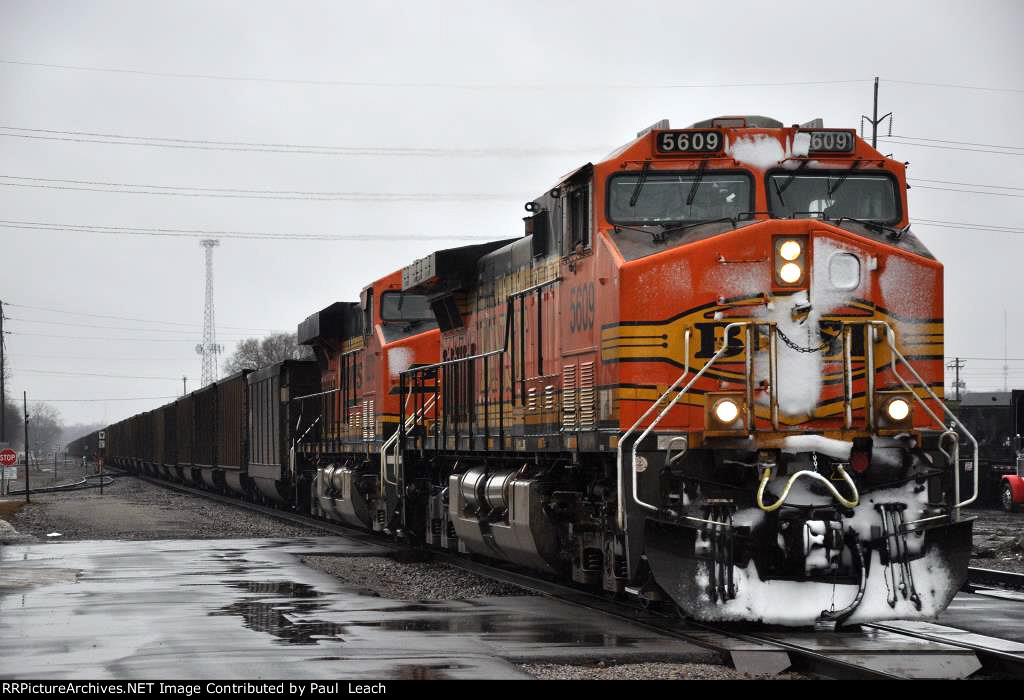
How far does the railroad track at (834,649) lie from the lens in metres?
9.61

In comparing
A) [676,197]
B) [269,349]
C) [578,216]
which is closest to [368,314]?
[578,216]

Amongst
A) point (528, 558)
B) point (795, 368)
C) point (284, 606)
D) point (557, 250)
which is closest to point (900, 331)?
point (795, 368)

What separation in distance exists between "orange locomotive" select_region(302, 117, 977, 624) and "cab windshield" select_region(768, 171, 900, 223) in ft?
0.06

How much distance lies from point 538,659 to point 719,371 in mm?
2954

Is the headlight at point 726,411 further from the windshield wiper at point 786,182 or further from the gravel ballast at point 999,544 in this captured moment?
the gravel ballast at point 999,544

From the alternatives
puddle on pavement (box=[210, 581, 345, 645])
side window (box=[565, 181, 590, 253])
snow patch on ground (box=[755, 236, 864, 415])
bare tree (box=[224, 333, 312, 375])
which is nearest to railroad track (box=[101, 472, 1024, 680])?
snow patch on ground (box=[755, 236, 864, 415])

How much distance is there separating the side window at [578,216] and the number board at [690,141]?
0.82 m

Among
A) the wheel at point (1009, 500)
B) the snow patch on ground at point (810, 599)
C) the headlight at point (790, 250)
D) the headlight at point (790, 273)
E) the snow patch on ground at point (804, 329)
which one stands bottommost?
the wheel at point (1009, 500)

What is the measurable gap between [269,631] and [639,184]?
5.11 metres

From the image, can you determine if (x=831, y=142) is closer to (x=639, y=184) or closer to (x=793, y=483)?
(x=639, y=184)

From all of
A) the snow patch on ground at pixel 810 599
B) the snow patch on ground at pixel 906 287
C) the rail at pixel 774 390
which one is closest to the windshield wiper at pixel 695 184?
the rail at pixel 774 390

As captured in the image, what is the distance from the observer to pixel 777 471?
1116 cm

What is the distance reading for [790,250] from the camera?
11641mm
